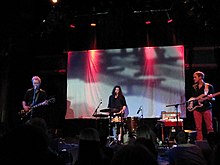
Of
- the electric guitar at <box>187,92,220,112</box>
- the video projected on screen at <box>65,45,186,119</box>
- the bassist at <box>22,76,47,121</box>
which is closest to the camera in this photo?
the electric guitar at <box>187,92,220,112</box>

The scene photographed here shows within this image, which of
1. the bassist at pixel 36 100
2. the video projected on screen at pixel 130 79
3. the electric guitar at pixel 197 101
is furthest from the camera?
the video projected on screen at pixel 130 79

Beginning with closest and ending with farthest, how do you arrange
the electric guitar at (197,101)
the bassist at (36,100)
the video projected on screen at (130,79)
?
the electric guitar at (197,101) < the bassist at (36,100) < the video projected on screen at (130,79)

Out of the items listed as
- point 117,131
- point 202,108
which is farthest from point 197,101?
point 117,131

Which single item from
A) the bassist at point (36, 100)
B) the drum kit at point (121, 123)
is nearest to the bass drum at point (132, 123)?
the drum kit at point (121, 123)

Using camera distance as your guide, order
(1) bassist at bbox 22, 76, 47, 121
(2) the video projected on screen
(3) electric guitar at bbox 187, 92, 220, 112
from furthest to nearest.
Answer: (2) the video projected on screen < (1) bassist at bbox 22, 76, 47, 121 < (3) electric guitar at bbox 187, 92, 220, 112

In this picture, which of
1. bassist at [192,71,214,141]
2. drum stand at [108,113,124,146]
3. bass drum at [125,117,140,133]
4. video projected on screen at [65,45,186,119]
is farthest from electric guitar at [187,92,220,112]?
drum stand at [108,113,124,146]

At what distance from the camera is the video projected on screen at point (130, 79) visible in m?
9.88

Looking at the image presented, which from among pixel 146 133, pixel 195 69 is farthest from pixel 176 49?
pixel 146 133

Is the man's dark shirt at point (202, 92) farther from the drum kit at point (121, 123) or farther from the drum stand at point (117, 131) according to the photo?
the drum stand at point (117, 131)

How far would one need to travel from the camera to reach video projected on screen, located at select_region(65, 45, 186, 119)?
9.88 meters

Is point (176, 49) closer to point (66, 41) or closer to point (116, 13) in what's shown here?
point (116, 13)

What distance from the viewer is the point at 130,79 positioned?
10305mm

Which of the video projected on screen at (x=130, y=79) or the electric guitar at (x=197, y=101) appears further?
the video projected on screen at (x=130, y=79)

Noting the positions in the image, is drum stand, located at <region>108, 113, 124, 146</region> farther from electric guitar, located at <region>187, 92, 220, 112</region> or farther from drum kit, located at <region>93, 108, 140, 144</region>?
electric guitar, located at <region>187, 92, 220, 112</region>
